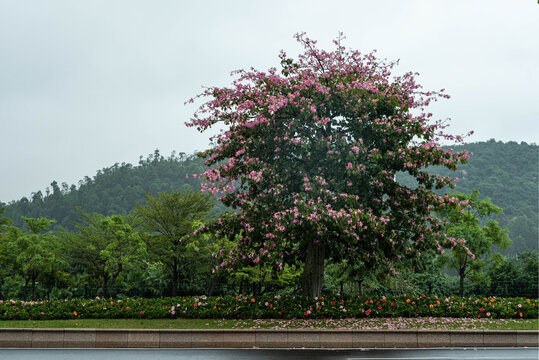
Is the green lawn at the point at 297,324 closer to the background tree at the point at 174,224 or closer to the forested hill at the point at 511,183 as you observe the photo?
the background tree at the point at 174,224

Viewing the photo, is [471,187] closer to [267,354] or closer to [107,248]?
[107,248]

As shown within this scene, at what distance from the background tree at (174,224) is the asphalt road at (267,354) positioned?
53.1 ft

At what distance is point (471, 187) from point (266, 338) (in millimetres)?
63656

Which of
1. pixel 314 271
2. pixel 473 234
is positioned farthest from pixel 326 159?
pixel 473 234

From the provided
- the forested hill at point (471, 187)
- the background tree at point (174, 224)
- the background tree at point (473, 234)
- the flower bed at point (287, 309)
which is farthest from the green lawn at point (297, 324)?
the forested hill at point (471, 187)

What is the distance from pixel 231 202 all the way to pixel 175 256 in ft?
43.6

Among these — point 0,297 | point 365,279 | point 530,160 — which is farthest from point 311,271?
point 530,160

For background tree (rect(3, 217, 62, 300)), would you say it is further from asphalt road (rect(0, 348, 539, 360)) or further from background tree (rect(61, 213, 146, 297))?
asphalt road (rect(0, 348, 539, 360))

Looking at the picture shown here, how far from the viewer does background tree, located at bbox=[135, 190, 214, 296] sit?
2803cm

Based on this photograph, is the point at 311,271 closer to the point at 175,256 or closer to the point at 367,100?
the point at 367,100

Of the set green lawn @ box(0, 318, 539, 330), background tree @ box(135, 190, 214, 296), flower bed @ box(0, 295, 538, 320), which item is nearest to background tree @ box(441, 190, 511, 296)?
flower bed @ box(0, 295, 538, 320)

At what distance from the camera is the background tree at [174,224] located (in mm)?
28031

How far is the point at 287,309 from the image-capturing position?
13805 mm

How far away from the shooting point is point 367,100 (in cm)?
1361
